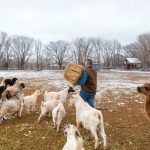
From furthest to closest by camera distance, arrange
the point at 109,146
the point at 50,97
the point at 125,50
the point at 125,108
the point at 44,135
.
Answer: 1. the point at 125,50
2. the point at 125,108
3. the point at 50,97
4. the point at 44,135
5. the point at 109,146

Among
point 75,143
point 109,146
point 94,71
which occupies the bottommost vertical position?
point 109,146

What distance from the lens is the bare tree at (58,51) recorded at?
10788cm

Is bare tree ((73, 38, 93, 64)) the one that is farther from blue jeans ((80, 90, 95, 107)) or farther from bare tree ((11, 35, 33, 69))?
blue jeans ((80, 90, 95, 107))

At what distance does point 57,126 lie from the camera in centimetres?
852

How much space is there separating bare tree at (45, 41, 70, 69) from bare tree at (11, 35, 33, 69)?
7.29m

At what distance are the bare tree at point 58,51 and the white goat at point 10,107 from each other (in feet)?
317

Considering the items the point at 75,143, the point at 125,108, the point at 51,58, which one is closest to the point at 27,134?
the point at 75,143

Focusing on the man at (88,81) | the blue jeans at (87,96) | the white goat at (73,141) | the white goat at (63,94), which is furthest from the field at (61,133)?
the white goat at (73,141)

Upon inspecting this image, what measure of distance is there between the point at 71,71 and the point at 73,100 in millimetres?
1032

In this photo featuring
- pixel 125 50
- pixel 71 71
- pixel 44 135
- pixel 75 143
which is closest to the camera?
pixel 75 143

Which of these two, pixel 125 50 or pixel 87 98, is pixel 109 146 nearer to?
pixel 87 98

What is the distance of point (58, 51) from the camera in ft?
361

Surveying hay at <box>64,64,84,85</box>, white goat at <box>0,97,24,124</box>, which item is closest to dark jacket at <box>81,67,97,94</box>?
hay at <box>64,64,84,85</box>

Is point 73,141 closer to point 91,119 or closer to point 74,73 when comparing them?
point 91,119
